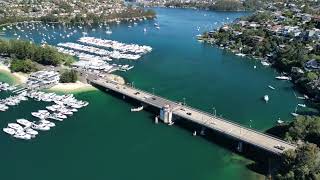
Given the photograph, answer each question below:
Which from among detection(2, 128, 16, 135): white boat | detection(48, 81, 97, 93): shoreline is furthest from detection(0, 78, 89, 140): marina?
detection(48, 81, 97, 93): shoreline

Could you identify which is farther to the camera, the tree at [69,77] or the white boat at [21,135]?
the tree at [69,77]

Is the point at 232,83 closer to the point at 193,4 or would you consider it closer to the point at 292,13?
the point at 292,13

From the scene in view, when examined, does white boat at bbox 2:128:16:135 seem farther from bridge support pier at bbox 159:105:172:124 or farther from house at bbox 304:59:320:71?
house at bbox 304:59:320:71

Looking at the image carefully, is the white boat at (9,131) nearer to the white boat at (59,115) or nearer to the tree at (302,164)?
the white boat at (59,115)

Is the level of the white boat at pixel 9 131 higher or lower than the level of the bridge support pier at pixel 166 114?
lower

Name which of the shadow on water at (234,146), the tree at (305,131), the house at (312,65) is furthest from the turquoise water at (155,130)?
the tree at (305,131)

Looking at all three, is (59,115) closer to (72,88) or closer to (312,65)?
(72,88)

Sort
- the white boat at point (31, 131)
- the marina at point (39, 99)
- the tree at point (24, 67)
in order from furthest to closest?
1. the tree at point (24, 67)
2. the marina at point (39, 99)
3. the white boat at point (31, 131)

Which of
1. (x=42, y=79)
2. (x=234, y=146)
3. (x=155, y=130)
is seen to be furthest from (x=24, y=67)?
(x=234, y=146)
